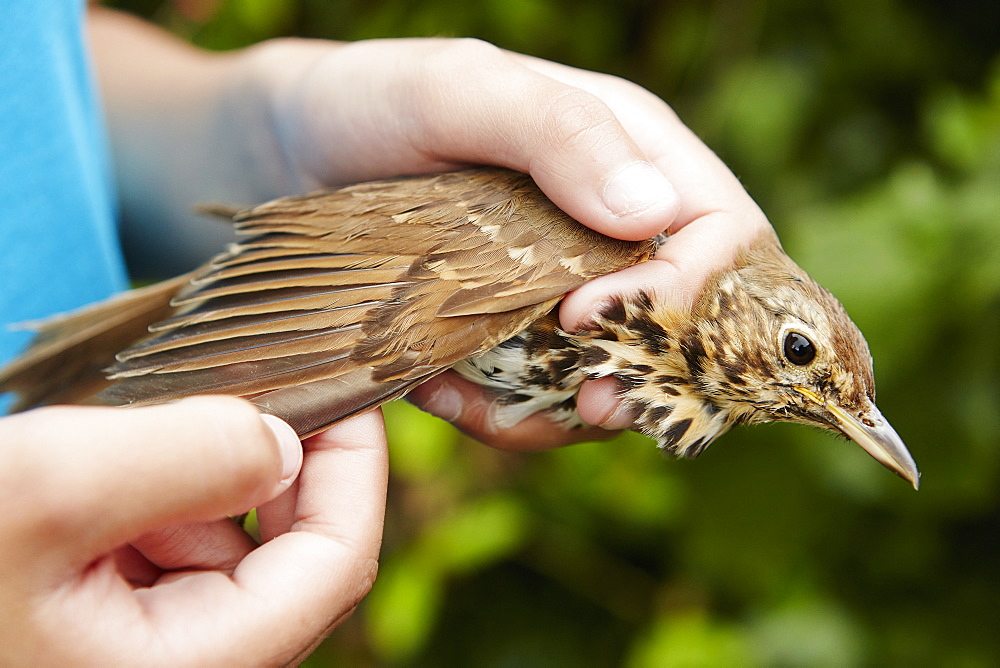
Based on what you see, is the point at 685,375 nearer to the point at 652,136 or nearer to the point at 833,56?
the point at 652,136

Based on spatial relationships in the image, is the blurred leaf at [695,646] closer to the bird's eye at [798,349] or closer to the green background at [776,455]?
the green background at [776,455]

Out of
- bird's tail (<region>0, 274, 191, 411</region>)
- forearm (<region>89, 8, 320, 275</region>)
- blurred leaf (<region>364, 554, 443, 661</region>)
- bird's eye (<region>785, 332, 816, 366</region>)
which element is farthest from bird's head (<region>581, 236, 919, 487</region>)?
forearm (<region>89, 8, 320, 275</region>)

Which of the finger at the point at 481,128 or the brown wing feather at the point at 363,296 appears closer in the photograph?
the brown wing feather at the point at 363,296

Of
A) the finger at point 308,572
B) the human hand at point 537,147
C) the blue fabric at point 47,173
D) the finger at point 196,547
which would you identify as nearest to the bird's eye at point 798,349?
the human hand at point 537,147

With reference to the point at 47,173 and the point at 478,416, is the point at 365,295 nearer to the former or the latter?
the point at 478,416

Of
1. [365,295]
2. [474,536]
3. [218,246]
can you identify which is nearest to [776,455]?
[474,536]

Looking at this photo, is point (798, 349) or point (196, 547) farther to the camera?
point (798, 349)
